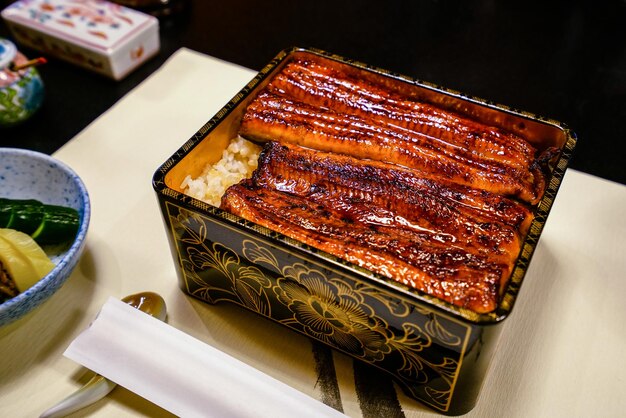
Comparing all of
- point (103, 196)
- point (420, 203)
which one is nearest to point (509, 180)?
point (420, 203)

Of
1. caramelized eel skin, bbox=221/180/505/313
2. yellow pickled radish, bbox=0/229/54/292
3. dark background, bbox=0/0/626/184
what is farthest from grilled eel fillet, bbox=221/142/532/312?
dark background, bbox=0/0/626/184

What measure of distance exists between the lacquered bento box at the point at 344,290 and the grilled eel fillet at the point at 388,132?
74mm

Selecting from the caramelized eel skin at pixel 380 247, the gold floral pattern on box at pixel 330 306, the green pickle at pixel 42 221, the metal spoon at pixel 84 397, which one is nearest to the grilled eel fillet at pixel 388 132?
the caramelized eel skin at pixel 380 247

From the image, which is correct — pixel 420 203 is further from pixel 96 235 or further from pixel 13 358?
pixel 13 358

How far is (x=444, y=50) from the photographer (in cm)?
255

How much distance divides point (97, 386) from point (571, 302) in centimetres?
113

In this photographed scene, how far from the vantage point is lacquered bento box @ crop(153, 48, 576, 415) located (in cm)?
101

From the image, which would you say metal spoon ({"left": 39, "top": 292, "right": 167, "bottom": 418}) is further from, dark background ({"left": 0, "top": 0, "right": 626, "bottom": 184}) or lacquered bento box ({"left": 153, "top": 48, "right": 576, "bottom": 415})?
dark background ({"left": 0, "top": 0, "right": 626, "bottom": 184})

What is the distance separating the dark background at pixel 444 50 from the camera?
2080mm

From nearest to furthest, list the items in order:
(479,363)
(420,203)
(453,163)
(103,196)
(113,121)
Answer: (479,363) → (420,203) → (453,163) → (103,196) → (113,121)

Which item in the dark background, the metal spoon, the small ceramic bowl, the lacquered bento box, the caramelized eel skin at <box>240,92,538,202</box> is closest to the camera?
the lacquered bento box

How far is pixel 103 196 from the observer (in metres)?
1.63

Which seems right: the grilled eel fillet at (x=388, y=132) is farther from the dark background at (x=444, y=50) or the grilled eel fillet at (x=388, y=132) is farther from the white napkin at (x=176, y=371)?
the dark background at (x=444, y=50)

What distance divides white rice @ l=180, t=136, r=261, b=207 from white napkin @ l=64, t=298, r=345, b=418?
0.31 m
